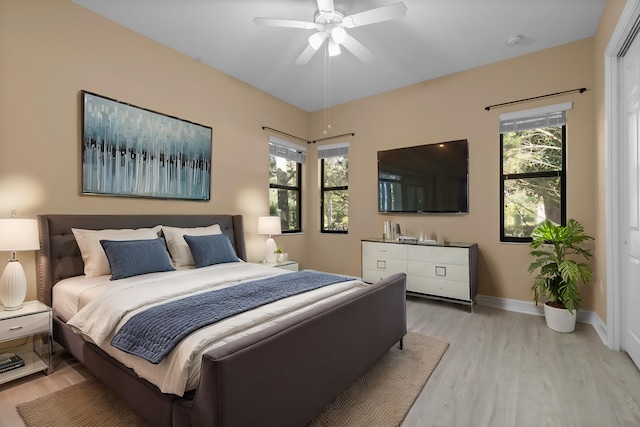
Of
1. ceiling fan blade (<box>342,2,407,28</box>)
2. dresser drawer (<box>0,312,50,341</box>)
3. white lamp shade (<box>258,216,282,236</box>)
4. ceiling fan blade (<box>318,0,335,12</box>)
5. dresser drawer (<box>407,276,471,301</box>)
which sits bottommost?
dresser drawer (<box>407,276,471,301</box>)

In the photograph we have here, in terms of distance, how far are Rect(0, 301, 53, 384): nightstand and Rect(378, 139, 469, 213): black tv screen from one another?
12.7 feet

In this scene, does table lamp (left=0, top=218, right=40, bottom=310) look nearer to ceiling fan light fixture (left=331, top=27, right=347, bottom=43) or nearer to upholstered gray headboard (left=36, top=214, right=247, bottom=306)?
upholstered gray headboard (left=36, top=214, right=247, bottom=306)

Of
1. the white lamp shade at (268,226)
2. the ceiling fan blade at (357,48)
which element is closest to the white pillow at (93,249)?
the white lamp shade at (268,226)

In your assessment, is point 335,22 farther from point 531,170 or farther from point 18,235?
point 18,235

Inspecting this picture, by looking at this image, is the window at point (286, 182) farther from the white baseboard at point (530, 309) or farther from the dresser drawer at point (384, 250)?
the white baseboard at point (530, 309)

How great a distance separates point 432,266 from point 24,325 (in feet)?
12.4

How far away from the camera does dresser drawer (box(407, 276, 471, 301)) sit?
11.5ft

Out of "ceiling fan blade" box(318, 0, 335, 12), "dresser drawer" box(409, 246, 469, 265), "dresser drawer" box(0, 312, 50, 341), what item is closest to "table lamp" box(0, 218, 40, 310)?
"dresser drawer" box(0, 312, 50, 341)

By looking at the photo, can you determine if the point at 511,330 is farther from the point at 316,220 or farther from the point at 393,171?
the point at 316,220

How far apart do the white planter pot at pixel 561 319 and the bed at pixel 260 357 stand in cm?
163

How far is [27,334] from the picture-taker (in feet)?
6.91

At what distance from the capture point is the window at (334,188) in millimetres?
5082

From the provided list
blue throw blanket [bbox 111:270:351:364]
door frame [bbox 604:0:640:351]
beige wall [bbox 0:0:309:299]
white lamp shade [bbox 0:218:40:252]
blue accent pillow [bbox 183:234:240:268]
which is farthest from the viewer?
blue accent pillow [bbox 183:234:240:268]

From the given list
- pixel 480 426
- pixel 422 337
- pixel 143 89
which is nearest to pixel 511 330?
pixel 422 337
